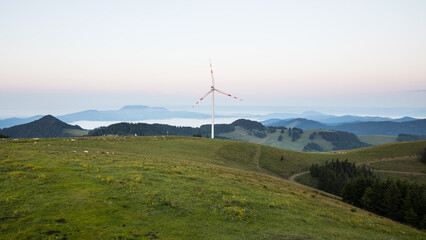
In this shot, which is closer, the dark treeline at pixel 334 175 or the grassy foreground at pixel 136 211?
the grassy foreground at pixel 136 211

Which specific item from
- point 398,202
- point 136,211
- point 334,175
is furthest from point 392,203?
point 334,175

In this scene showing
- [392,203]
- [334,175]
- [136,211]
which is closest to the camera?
[136,211]

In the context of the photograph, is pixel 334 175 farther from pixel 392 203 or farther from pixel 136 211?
pixel 136 211

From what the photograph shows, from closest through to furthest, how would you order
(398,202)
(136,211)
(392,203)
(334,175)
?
1. (136,211)
2. (398,202)
3. (392,203)
4. (334,175)

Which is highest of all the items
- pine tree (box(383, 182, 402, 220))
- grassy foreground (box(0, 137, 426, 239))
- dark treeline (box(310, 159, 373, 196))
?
grassy foreground (box(0, 137, 426, 239))

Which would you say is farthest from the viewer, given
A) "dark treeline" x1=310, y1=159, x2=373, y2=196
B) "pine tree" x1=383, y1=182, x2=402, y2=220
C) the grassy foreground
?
"dark treeline" x1=310, y1=159, x2=373, y2=196

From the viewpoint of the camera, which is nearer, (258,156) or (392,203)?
(392,203)

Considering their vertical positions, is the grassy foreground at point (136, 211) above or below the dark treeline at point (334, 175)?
above

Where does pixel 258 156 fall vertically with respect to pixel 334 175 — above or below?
above

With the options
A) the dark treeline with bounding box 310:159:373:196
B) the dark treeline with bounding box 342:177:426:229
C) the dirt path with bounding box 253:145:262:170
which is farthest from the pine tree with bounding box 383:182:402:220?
the dirt path with bounding box 253:145:262:170

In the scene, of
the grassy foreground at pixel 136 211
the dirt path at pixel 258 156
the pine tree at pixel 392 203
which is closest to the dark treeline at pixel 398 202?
the pine tree at pixel 392 203

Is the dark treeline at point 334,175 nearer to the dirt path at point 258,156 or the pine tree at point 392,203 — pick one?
the dirt path at point 258,156

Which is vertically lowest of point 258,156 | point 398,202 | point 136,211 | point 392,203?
point 392,203

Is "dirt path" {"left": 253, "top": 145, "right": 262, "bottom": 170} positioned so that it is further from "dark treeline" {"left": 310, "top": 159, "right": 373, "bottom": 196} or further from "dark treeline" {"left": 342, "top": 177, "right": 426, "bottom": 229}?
"dark treeline" {"left": 342, "top": 177, "right": 426, "bottom": 229}
